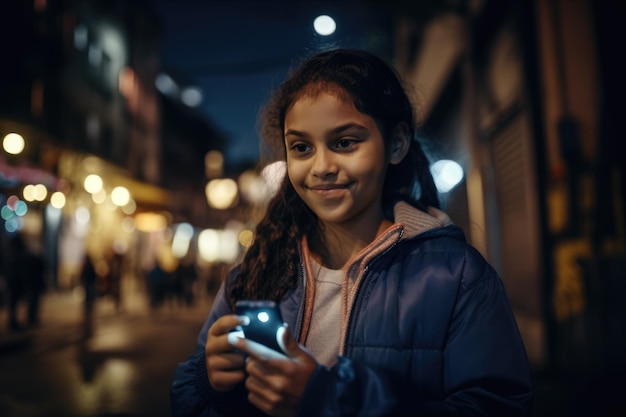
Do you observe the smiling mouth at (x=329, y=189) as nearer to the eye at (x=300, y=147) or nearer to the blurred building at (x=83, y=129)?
the eye at (x=300, y=147)

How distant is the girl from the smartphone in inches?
1.0

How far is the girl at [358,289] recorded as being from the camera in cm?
132

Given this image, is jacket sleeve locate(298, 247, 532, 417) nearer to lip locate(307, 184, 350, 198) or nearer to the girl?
the girl

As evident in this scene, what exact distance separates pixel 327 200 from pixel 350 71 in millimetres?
434

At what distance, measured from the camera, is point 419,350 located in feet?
4.73

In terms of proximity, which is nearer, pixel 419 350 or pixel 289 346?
pixel 289 346

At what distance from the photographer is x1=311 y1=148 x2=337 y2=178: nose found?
5.24 ft

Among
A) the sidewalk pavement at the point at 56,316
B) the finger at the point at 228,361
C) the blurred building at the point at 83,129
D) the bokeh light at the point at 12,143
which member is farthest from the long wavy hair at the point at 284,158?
the blurred building at the point at 83,129

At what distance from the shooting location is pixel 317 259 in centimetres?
181

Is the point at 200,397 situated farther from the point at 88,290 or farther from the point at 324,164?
the point at 88,290

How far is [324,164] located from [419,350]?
626 mm

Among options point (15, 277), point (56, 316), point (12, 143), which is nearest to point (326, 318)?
point (15, 277)

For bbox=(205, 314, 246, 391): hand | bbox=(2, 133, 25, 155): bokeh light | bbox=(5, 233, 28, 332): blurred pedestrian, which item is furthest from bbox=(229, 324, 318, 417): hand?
bbox=(2, 133, 25, 155): bokeh light

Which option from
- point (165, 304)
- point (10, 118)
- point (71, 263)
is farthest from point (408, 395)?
point (71, 263)
